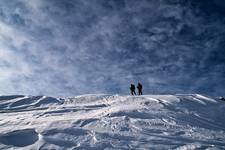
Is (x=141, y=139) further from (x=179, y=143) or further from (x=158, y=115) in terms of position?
(x=158, y=115)

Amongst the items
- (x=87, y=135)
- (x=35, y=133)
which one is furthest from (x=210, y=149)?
(x=35, y=133)

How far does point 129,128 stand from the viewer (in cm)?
791

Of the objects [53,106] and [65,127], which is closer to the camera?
[65,127]

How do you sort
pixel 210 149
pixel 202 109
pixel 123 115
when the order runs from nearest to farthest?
pixel 210 149 → pixel 123 115 → pixel 202 109

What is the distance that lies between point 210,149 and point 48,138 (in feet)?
16.7

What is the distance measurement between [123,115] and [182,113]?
113 inches

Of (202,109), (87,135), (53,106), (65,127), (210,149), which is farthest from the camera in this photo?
(53,106)

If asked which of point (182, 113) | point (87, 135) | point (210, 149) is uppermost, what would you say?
point (182, 113)

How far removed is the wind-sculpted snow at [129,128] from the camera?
21.6 ft

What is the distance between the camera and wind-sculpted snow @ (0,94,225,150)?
21.6 ft

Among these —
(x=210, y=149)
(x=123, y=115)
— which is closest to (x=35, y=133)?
(x=123, y=115)

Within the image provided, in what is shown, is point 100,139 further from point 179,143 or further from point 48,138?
point 179,143

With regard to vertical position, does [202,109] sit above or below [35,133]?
above

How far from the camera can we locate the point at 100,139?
269 inches
